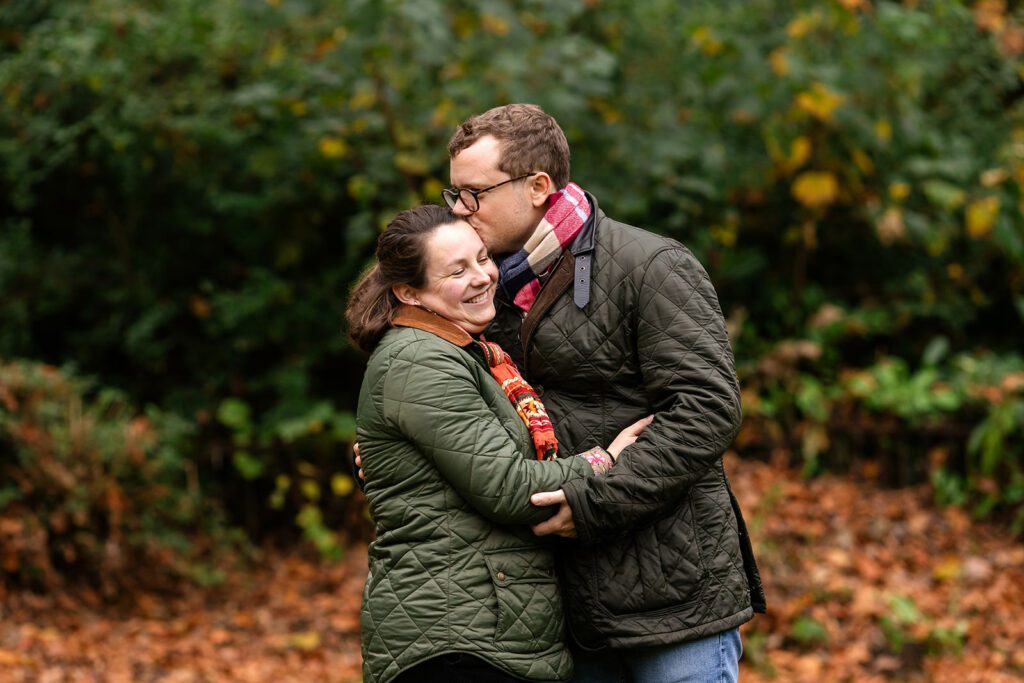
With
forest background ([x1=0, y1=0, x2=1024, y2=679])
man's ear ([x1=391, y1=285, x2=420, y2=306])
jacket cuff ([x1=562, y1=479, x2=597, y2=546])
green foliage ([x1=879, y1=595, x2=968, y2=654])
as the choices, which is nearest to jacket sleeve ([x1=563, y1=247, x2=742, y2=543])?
jacket cuff ([x1=562, y1=479, x2=597, y2=546])

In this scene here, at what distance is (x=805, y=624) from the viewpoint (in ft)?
18.4

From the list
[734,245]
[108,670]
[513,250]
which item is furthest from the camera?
[734,245]

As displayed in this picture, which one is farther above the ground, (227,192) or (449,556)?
(449,556)

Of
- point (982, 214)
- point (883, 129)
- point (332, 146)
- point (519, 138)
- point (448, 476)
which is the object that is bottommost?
point (982, 214)

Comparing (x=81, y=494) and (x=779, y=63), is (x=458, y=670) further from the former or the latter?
(x=779, y=63)

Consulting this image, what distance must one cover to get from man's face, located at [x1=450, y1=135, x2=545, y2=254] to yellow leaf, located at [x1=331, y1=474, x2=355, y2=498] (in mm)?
4619

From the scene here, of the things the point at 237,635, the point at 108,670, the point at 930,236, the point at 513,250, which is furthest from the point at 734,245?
the point at 513,250

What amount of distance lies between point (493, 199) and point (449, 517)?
780 mm

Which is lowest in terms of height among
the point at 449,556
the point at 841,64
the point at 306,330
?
the point at 306,330

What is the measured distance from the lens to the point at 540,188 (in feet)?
8.86

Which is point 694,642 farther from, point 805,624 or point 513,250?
point 805,624

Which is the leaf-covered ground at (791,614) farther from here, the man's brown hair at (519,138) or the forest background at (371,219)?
the man's brown hair at (519,138)

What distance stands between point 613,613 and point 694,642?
0.68ft

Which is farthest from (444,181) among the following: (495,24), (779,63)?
(779,63)
